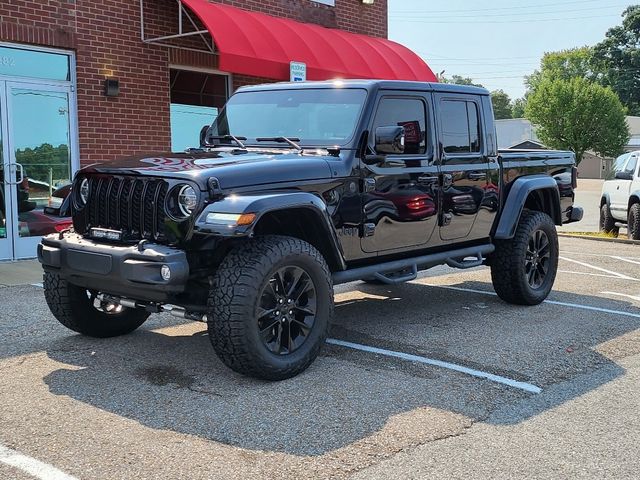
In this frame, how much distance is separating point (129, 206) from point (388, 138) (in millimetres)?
1832

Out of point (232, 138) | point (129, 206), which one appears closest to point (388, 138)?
point (232, 138)

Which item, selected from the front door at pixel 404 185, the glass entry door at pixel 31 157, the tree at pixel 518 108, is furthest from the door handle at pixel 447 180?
the tree at pixel 518 108

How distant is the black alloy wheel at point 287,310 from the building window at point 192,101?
6.92 meters

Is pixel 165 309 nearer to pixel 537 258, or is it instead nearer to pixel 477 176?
pixel 477 176

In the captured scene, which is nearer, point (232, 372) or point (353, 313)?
point (232, 372)

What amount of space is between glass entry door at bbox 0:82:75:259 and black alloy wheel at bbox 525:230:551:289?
5659 mm

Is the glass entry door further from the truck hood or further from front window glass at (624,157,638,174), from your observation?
front window glass at (624,157,638,174)

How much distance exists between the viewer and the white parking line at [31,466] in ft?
10.8

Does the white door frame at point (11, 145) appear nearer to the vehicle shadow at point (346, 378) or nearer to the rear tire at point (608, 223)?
the vehicle shadow at point (346, 378)

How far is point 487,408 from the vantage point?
4.27 meters

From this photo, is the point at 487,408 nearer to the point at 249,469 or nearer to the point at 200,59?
the point at 249,469

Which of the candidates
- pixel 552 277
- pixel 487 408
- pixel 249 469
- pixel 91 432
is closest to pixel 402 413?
pixel 487 408

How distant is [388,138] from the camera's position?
17.1 ft

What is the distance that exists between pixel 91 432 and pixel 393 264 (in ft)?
8.85
